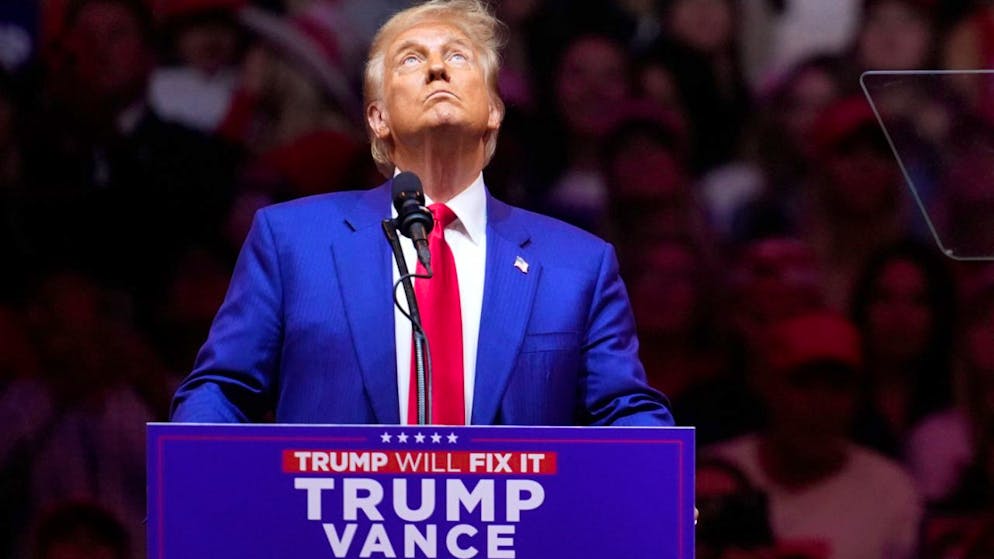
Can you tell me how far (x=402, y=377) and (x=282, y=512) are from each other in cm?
54

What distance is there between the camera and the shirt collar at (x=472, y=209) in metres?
2.55

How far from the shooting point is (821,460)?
4.20 m

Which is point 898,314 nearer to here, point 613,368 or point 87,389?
point 613,368

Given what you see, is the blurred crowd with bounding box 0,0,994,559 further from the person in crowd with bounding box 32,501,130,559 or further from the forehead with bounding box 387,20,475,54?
the forehead with bounding box 387,20,475,54

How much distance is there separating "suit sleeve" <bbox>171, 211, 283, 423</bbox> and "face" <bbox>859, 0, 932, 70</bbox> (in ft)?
7.57

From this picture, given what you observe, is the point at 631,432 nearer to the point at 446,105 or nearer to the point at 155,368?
the point at 446,105

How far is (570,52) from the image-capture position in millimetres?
4141

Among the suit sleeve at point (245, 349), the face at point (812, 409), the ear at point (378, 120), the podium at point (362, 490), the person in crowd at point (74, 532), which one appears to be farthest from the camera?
the face at point (812, 409)

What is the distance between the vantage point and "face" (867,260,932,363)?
165 inches

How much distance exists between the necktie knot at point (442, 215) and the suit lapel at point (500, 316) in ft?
0.23

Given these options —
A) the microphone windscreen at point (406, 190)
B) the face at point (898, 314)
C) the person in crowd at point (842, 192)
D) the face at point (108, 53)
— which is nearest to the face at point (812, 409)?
the face at point (898, 314)

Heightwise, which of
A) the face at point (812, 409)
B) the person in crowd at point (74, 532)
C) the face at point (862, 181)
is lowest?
the person in crowd at point (74, 532)

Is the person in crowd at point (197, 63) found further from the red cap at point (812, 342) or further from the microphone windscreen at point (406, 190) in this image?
the microphone windscreen at point (406, 190)

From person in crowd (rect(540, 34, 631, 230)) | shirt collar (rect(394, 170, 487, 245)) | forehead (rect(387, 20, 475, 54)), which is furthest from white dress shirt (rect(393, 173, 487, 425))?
person in crowd (rect(540, 34, 631, 230))
